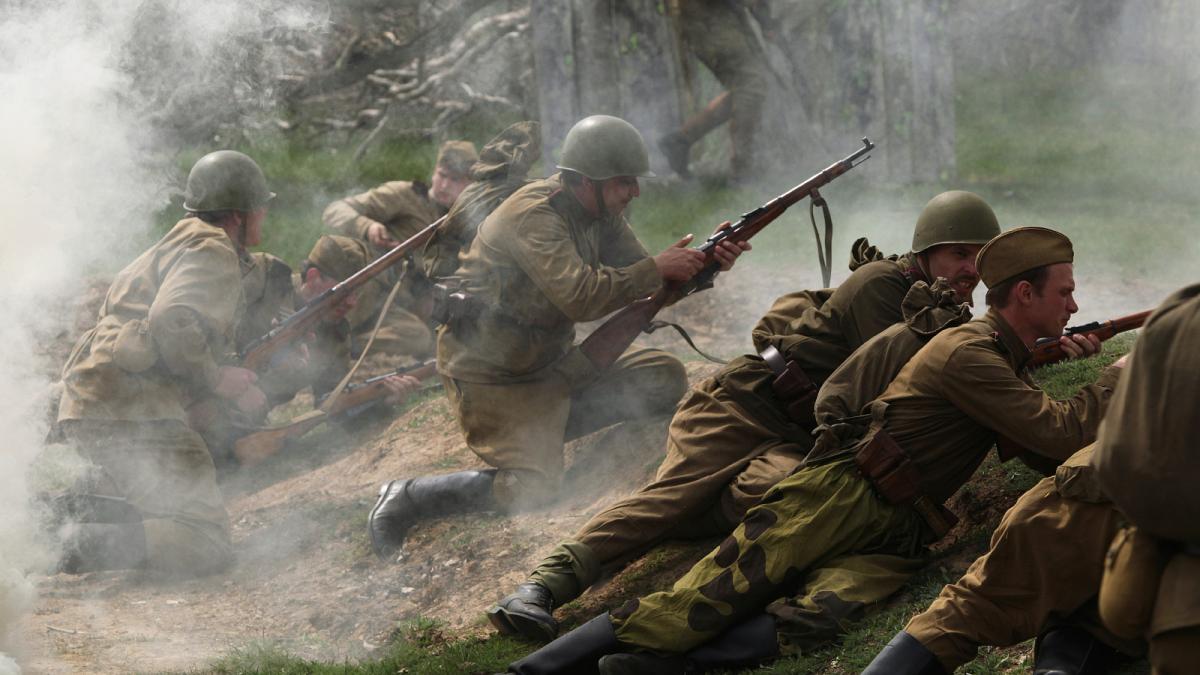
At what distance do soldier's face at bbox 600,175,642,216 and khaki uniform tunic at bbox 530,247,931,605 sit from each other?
1773mm

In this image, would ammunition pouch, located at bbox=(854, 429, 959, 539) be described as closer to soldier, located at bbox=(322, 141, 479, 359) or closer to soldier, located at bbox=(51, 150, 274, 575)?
soldier, located at bbox=(51, 150, 274, 575)

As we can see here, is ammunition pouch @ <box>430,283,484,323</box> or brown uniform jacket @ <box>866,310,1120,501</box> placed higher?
ammunition pouch @ <box>430,283,484,323</box>

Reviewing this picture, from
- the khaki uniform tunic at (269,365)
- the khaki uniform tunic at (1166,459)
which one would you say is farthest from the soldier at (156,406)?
the khaki uniform tunic at (1166,459)

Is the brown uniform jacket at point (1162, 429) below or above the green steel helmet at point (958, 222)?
below

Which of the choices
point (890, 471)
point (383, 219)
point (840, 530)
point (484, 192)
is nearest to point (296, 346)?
point (383, 219)

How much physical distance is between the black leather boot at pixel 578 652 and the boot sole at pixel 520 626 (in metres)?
0.56

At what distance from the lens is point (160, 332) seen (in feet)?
27.5

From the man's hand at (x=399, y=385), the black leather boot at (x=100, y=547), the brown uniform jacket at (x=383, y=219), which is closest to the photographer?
the black leather boot at (x=100, y=547)

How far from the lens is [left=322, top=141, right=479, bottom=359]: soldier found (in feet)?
37.1

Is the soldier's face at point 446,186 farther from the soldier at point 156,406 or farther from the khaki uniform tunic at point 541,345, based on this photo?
Answer: the khaki uniform tunic at point 541,345

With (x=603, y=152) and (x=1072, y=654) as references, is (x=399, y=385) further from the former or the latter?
(x=1072, y=654)

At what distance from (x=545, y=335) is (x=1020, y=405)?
355 cm

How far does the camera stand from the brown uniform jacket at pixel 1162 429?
11.2ft

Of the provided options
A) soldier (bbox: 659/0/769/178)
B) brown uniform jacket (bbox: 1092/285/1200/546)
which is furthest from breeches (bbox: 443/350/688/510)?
soldier (bbox: 659/0/769/178)
